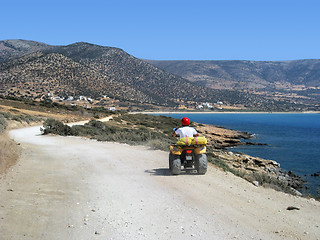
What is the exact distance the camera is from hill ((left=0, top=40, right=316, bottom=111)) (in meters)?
96.2

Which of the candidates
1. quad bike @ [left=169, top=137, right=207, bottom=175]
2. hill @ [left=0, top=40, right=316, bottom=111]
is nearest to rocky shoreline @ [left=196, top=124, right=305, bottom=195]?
quad bike @ [left=169, top=137, right=207, bottom=175]

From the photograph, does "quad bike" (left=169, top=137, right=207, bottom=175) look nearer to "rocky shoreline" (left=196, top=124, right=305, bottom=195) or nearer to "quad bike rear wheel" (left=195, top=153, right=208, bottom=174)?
"quad bike rear wheel" (left=195, top=153, right=208, bottom=174)

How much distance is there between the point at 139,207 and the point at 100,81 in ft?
355

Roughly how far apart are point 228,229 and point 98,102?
9543cm

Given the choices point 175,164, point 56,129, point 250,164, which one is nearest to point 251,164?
point 250,164

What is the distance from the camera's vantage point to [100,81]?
112m

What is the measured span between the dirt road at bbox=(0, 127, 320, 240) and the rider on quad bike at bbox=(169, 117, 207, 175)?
0.31 metres

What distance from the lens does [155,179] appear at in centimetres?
891

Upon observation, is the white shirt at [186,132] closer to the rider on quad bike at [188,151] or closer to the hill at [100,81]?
the rider on quad bike at [188,151]

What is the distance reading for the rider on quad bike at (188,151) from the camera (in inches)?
364

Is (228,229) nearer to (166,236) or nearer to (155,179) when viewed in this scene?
(166,236)

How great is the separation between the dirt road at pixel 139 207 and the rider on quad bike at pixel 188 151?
309 mm

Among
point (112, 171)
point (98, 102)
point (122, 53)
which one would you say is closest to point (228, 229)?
point (112, 171)

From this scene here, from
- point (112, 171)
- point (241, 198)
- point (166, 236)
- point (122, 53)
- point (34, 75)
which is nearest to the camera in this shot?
point (166, 236)
